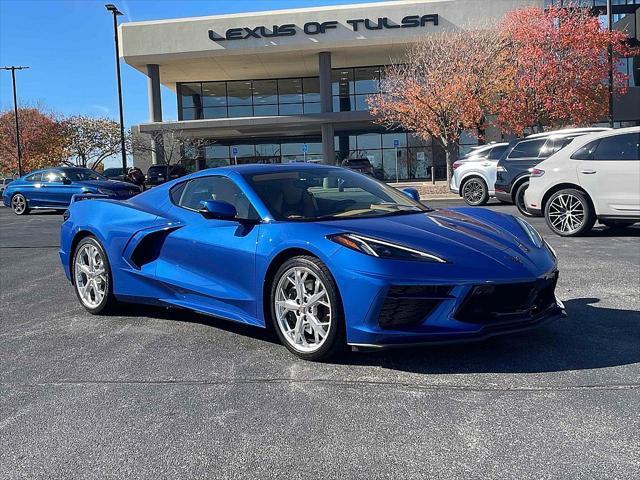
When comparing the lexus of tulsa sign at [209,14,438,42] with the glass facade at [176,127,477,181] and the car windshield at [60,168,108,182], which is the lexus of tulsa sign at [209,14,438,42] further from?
the car windshield at [60,168,108,182]

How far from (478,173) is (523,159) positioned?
313 centimetres

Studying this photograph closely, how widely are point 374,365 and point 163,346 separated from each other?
162cm

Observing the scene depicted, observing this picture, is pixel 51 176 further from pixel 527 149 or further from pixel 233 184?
pixel 233 184

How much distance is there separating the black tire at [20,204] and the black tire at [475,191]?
13.2 m

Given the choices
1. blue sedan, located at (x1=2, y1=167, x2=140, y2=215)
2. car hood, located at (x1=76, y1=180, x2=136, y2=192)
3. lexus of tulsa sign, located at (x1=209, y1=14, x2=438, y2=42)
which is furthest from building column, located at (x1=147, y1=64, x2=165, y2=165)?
car hood, located at (x1=76, y1=180, x2=136, y2=192)

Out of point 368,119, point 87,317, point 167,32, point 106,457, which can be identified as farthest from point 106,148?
point 106,457

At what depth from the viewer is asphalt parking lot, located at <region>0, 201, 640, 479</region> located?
106 inches

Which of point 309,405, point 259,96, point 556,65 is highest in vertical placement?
point 259,96

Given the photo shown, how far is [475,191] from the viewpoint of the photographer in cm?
1653

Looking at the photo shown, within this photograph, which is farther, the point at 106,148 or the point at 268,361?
the point at 106,148

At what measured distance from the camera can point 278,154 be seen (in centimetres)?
4309

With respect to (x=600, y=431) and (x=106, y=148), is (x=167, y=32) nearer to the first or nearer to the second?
(x=106, y=148)

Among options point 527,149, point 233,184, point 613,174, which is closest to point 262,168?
point 233,184

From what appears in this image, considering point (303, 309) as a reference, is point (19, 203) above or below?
above
